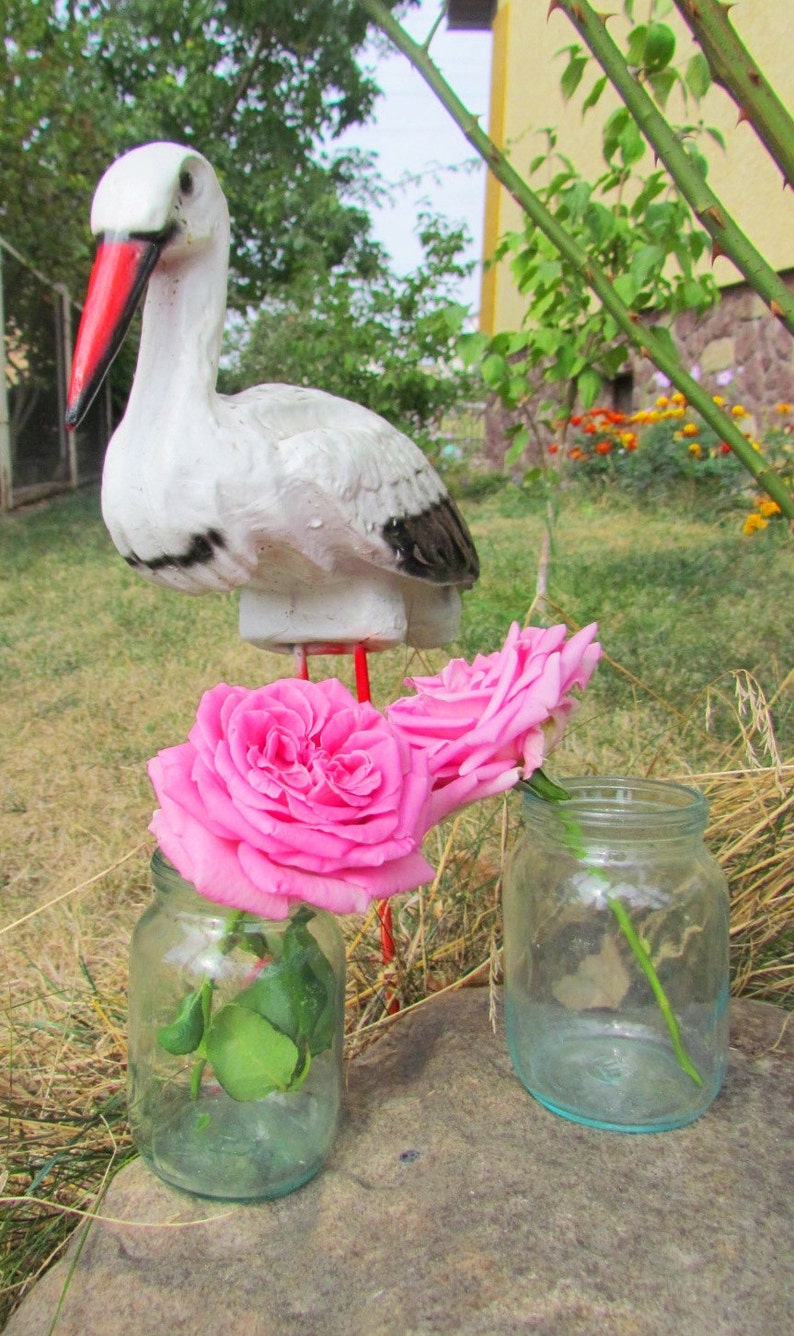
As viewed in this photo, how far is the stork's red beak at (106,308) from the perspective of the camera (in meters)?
0.90

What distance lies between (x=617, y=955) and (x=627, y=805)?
136 mm

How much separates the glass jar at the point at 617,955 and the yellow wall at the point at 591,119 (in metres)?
2.16

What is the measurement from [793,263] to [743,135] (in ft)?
2.25

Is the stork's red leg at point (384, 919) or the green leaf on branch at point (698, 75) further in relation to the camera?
the stork's red leg at point (384, 919)

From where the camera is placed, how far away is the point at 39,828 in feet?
6.63

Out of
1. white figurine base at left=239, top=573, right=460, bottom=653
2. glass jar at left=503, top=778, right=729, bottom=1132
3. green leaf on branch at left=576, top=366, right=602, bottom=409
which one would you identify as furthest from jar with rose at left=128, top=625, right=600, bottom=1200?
green leaf on branch at left=576, top=366, right=602, bottom=409

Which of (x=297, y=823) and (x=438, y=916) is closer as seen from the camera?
(x=297, y=823)

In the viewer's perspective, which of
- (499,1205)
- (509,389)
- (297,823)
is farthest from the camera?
(509,389)

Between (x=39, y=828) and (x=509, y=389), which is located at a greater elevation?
(x=509, y=389)

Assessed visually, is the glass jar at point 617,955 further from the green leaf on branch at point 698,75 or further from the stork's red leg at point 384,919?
the green leaf on branch at point 698,75

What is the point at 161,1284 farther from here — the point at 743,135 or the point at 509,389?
the point at 743,135

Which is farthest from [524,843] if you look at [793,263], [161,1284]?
[793,263]

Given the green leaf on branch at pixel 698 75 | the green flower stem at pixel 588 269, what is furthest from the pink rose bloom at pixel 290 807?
the green leaf on branch at pixel 698 75

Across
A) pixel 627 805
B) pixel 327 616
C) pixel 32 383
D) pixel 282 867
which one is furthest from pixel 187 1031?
pixel 32 383
